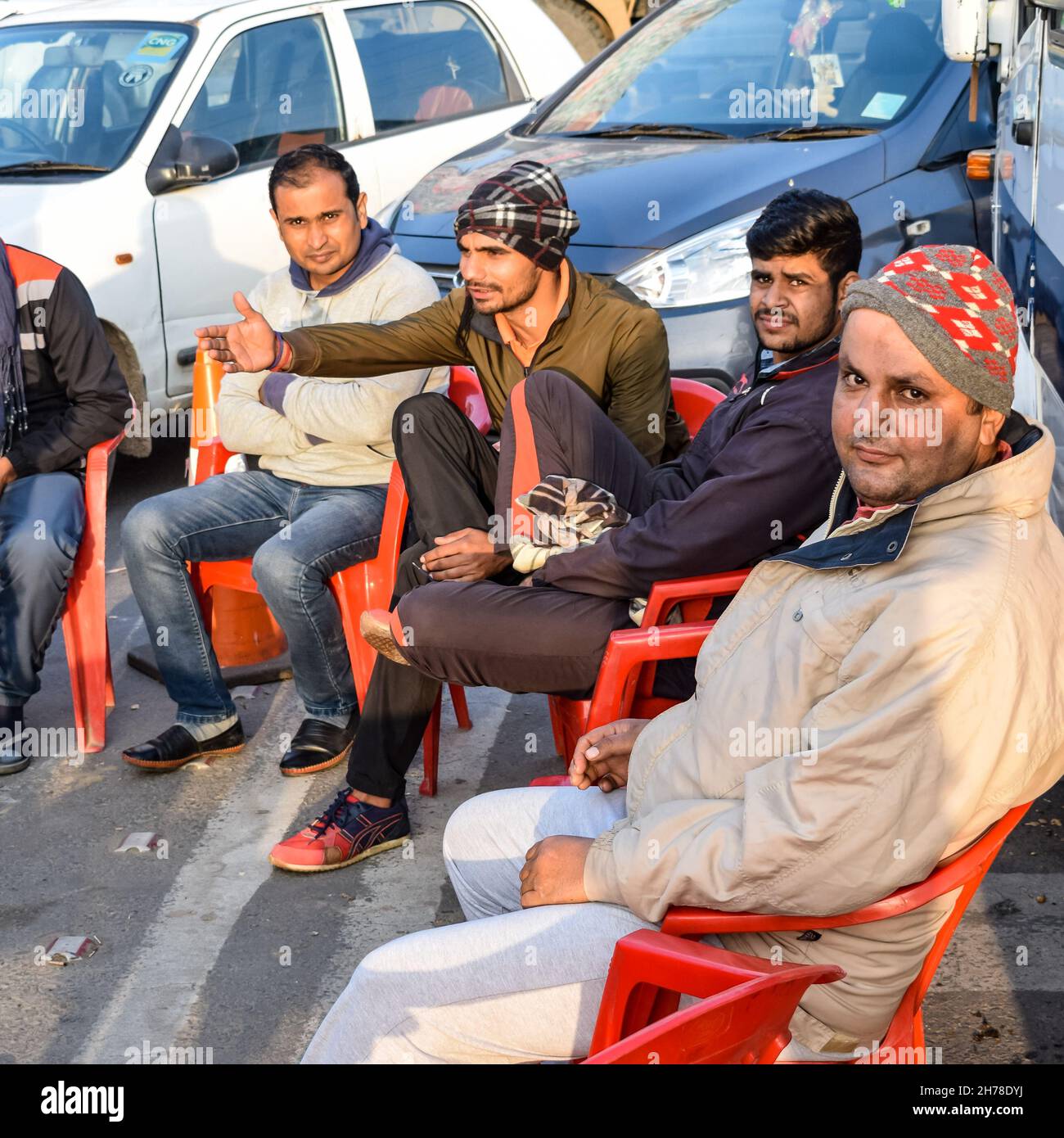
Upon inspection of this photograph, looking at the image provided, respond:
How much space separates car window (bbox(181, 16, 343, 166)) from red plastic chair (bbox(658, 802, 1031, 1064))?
515cm

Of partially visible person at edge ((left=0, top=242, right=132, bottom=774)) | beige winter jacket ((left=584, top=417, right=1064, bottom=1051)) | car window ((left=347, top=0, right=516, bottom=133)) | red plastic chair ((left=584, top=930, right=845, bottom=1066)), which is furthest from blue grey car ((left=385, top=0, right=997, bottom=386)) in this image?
red plastic chair ((left=584, top=930, right=845, bottom=1066))

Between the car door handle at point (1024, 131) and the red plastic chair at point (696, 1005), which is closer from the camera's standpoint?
the red plastic chair at point (696, 1005)

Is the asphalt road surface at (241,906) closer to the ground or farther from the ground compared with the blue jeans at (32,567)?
closer to the ground

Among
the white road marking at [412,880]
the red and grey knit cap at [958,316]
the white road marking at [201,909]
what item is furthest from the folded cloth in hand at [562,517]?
the red and grey knit cap at [958,316]

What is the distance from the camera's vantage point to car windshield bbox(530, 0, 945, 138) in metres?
5.57

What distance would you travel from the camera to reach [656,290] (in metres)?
5.08

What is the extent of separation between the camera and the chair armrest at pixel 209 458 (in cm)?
470

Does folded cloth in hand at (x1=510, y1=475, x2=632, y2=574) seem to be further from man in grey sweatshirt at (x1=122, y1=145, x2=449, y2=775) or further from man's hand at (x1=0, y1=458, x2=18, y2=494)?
man's hand at (x1=0, y1=458, x2=18, y2=494)

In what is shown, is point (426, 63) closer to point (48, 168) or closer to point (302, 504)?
point (48, 168)

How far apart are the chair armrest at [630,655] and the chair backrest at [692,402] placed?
1.23 meters

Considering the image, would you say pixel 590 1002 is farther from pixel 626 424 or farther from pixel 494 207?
pixel 494 207

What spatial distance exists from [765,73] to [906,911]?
4492mm

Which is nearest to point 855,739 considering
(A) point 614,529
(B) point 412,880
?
(A) point 614,529

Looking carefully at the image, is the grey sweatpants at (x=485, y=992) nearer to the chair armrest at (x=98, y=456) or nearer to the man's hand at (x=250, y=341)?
the man's hand at (x=250, y=341)
